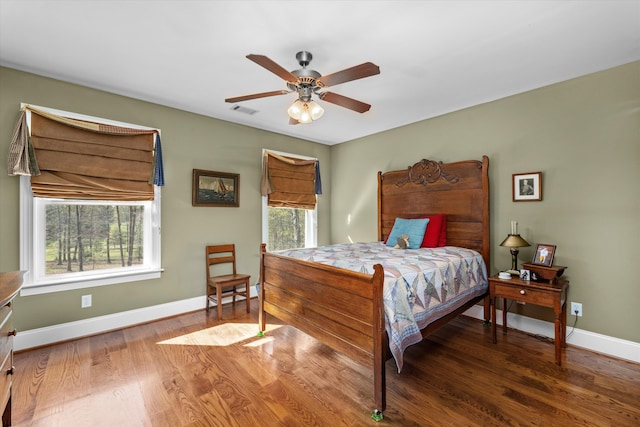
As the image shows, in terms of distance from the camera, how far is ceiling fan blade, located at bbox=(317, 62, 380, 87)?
71.2 inches

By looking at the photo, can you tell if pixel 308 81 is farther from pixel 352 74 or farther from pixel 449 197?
pixel 449 197

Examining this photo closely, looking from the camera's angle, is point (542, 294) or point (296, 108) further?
point (542, 294)

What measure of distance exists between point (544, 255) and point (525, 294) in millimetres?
474

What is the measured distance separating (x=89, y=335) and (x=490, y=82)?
485 cm

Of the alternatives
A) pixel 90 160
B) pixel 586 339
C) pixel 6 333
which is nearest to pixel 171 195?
pixel 90 160

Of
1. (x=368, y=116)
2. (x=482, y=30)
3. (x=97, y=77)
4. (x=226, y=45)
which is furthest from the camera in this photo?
(x=368, y=116)

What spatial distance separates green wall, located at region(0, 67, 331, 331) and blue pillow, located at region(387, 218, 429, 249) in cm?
200

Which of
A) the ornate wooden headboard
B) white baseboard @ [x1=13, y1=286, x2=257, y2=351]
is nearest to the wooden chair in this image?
white baseboard @ [x1=13, y1=286, x2=257, y2=351]

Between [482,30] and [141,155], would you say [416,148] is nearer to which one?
[482,30]

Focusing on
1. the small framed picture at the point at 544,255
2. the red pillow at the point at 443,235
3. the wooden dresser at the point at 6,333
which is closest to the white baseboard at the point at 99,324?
the wooden dresser at the point at 6,333

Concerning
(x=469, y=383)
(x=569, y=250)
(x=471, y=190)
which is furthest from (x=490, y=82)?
Result: (x=469, y=383)

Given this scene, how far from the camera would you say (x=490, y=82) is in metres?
2.90

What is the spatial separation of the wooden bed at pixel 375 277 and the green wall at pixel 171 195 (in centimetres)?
120

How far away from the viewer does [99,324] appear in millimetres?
3023
